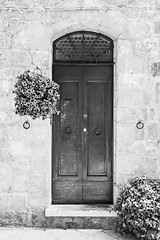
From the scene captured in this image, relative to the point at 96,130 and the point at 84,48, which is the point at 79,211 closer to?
the point at 96,130

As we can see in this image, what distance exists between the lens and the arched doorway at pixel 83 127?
18.3 feet

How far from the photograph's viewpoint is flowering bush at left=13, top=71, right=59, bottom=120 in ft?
15.1

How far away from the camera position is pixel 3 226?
5285mm

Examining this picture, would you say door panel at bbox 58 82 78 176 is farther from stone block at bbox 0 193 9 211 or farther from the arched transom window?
stone block at bbox 0 193 9 211

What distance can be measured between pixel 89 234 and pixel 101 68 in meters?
2.35

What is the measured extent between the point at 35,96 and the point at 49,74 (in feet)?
2.78

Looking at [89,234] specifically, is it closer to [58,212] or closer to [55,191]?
[58,212]

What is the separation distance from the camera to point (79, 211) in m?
5.25

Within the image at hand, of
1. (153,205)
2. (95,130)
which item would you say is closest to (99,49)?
(95,130)

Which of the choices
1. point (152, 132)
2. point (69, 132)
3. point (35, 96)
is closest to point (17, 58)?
point (35, 96)

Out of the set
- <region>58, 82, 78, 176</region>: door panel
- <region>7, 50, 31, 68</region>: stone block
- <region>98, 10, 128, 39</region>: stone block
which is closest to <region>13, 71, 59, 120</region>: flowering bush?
<region>7, 50, 31, 68</region>: stone block

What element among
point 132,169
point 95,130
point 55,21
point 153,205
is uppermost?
point 55,21

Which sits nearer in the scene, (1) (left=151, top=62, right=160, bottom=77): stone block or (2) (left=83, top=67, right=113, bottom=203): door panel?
(1) (left=151, top=62, right=160, bottom=77): stone block

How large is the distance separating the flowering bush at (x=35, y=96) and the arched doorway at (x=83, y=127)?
2.98 ft
